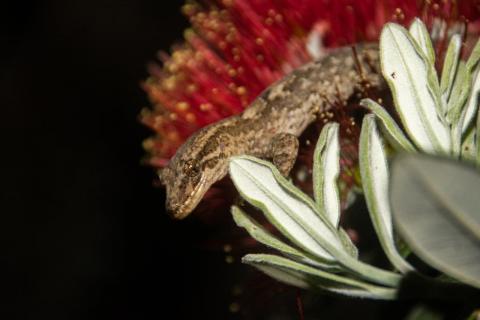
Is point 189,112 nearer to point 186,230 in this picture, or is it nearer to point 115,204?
point 186,230

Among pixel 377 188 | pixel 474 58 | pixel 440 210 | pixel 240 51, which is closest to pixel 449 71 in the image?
pixel 474 58

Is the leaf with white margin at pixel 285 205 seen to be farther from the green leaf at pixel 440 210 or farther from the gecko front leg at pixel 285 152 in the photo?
the gecko front leg at pixel 285 152

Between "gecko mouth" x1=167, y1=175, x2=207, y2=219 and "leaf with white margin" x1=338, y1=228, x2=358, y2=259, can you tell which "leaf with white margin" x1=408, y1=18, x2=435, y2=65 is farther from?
"gecko mouth" x1=167, y1=175, x2=207, y2=219

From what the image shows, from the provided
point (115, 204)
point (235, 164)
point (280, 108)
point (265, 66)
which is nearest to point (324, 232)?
point (235, 164)

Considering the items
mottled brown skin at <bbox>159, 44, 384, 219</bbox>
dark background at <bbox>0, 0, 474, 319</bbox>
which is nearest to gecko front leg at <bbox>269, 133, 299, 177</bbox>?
mottled brown skin at <bbox>159, 44, 384, 219</bbox>

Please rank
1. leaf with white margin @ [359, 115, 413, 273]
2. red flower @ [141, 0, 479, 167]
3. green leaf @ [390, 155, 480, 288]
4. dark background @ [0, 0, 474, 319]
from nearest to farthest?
green leaf @ [390, 155, 480, 288] < leaf with white margin @ [359, 115, 413, 273] < red flower @ [141, 0, 479, 167] < dark background @ [0, 0, 474, 319]

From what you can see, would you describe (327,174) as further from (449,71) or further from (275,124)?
(275,124)
